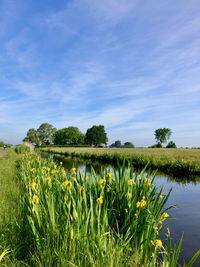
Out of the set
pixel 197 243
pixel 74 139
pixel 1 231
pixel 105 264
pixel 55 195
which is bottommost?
pixel 197 243

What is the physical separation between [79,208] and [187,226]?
3638 mm

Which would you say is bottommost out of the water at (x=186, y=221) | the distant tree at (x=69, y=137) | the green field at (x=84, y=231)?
the water at (x=186, y=221)

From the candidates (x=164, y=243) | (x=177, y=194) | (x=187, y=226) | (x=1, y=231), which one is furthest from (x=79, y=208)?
(x=177, y=194)

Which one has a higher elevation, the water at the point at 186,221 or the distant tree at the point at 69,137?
the distant tree at the point at 69,137

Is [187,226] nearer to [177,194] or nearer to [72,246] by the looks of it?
[177,194]

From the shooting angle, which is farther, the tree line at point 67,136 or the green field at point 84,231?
the tree line at point 67,136

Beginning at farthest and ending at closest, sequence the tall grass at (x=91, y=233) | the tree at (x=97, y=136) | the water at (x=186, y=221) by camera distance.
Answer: the tree at (x=97, y=136)
the water at (x=186, y=221)
the tall grass at (x=91, y=233)

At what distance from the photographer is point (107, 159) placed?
22031 millimetres

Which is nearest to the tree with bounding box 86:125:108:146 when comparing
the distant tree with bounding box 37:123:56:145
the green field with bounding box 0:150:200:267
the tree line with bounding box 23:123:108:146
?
the tree line with bounding box 23:123:108:146

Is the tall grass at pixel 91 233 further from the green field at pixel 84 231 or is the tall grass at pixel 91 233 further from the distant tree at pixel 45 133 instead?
the distant tree at pixel 45 133

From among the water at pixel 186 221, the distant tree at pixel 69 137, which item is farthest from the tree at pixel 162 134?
the water at pixel 186 221

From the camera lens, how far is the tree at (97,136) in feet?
261

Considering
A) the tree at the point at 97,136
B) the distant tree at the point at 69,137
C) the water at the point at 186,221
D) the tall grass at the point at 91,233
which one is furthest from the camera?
the distant tree at the point at 69,137

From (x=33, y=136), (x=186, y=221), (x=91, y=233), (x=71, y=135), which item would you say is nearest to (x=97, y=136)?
(x=71, y=135)
